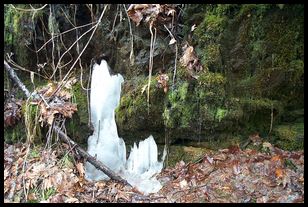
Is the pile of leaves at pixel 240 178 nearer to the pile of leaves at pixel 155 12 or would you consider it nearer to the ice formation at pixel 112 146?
the ice formation at pixel 112 146

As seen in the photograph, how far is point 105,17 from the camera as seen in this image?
558 centimetres

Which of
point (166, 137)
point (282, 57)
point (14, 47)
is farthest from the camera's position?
point (14, 47)

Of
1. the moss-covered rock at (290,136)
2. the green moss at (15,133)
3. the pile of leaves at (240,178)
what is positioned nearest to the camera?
the pile of leaves at (240,178)

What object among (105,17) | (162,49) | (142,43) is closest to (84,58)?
(105,17)

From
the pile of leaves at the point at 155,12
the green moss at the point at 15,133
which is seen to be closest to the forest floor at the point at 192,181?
the green moss at the point at 15,133

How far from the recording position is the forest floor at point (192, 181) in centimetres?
382

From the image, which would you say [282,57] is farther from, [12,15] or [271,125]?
[12,15]

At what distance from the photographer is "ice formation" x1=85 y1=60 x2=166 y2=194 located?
4848 mm

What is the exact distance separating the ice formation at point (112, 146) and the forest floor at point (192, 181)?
26cm

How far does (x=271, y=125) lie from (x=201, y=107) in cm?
98

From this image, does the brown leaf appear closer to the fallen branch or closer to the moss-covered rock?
the fallen branch

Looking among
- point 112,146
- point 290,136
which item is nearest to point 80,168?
point 112,146

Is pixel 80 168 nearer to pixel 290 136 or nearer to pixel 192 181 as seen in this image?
pixel 192 181

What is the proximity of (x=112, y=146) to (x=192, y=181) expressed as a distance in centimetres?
155
